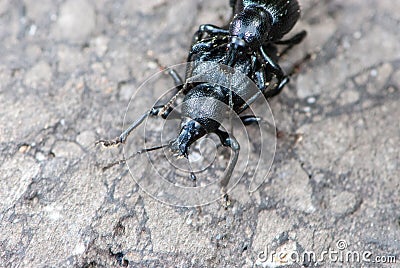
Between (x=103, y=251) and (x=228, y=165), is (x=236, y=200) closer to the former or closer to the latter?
(x=228, y=165)

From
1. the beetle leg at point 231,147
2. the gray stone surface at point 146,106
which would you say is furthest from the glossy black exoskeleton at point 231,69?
the gray stone surface at point 146,106

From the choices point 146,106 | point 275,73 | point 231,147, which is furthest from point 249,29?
point 146,106

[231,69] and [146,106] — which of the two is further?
[146,106]

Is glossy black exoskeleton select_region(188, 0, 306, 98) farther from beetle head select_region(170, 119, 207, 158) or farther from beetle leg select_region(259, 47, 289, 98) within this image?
beetle head select_region(170, 119, 207, 158)

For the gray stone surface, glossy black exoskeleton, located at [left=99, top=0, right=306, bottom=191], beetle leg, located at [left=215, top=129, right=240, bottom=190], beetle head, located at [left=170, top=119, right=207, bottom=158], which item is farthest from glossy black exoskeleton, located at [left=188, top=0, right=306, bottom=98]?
beetle head, located at [left=170, top=119, right=207, bottom=158]

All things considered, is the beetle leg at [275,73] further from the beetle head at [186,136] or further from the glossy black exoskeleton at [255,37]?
the beetle head at [186,136]

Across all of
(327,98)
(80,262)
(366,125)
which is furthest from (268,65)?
(80,262)

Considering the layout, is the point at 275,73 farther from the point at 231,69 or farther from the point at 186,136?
the point at 186,136
